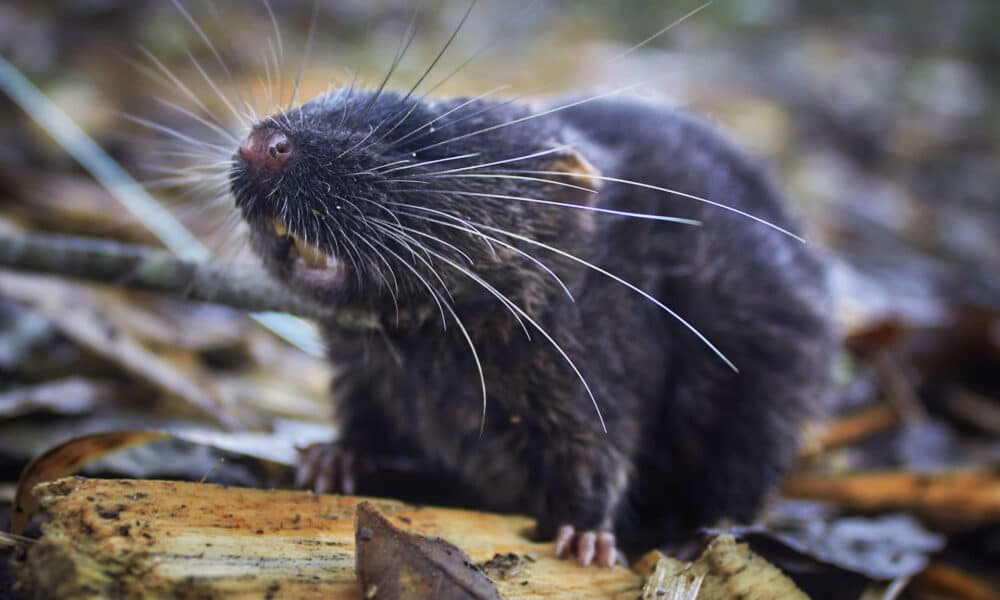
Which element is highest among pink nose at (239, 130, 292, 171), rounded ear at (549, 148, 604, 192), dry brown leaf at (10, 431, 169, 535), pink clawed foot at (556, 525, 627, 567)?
rounded ear at (549, 148, 604, 192)

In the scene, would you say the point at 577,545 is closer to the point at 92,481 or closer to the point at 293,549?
the point at 293,549

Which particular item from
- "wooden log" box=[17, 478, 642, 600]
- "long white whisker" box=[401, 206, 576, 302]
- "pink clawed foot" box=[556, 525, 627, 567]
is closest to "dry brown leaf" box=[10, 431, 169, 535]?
"wooden log" box=[17, 478, 642, 600]

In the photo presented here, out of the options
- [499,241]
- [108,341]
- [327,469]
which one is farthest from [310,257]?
[108,341]

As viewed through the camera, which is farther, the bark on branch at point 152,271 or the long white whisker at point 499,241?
the bark on branch at point 152,271

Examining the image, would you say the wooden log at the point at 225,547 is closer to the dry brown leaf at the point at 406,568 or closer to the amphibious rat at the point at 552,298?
the dry brown leaf at the point at 406,568

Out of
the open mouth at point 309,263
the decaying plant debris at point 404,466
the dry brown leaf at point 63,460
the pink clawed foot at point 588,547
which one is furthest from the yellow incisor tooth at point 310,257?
the pink clawed foot at point 588,547

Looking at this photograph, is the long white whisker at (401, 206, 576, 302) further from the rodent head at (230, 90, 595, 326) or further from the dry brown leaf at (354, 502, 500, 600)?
the dry brown leaf at (354, 502, 500, 600)

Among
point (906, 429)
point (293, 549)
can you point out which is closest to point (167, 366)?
point (293, 549)

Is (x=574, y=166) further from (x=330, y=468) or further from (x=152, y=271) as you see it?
Answer: (x=152, y=271)
